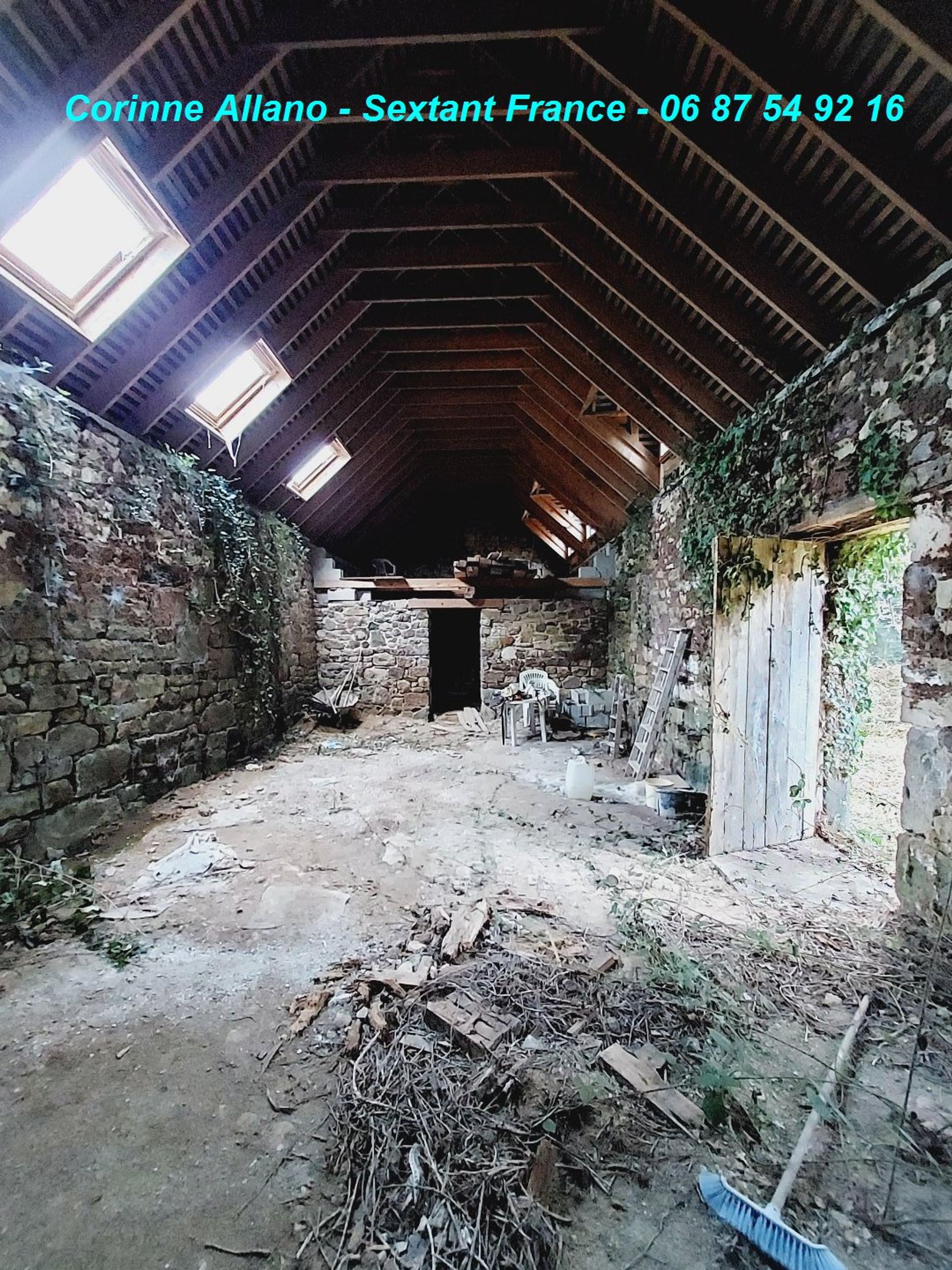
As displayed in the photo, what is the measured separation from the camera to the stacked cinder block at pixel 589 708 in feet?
26.5

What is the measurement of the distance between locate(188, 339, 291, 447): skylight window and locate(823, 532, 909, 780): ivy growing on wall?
474 centimetres

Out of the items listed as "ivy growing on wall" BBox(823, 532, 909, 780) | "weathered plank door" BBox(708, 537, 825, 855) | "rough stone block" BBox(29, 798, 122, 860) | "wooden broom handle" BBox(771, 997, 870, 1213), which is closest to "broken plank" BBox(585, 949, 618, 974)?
"wooden broom handle" BBox(771, 997, 870, 1213)

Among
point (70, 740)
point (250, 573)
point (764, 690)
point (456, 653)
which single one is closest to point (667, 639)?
point (764, 690)

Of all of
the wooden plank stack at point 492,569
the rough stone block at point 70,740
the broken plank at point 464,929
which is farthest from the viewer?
the wooden plank stack at point 492,569

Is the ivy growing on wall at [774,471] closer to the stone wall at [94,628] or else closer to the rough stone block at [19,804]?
the stone wall at [94,628]

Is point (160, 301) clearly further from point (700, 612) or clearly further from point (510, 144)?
point (700, 612)

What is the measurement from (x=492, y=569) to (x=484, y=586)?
0.43 m

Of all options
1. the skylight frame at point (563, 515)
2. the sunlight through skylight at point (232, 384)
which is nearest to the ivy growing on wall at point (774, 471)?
the sunlight through skylight at point (232, 384)

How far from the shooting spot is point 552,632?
8.78 m

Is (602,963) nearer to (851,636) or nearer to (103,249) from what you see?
(851,636)

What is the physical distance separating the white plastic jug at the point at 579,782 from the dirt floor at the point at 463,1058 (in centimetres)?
127

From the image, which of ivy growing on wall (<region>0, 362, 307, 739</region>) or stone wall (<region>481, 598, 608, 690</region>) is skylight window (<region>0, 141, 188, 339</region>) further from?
stone wall (<region>481, 598, 608, 690</region>)

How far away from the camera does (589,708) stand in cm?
808

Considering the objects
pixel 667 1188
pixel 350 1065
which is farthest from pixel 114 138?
pixel 667 1188
